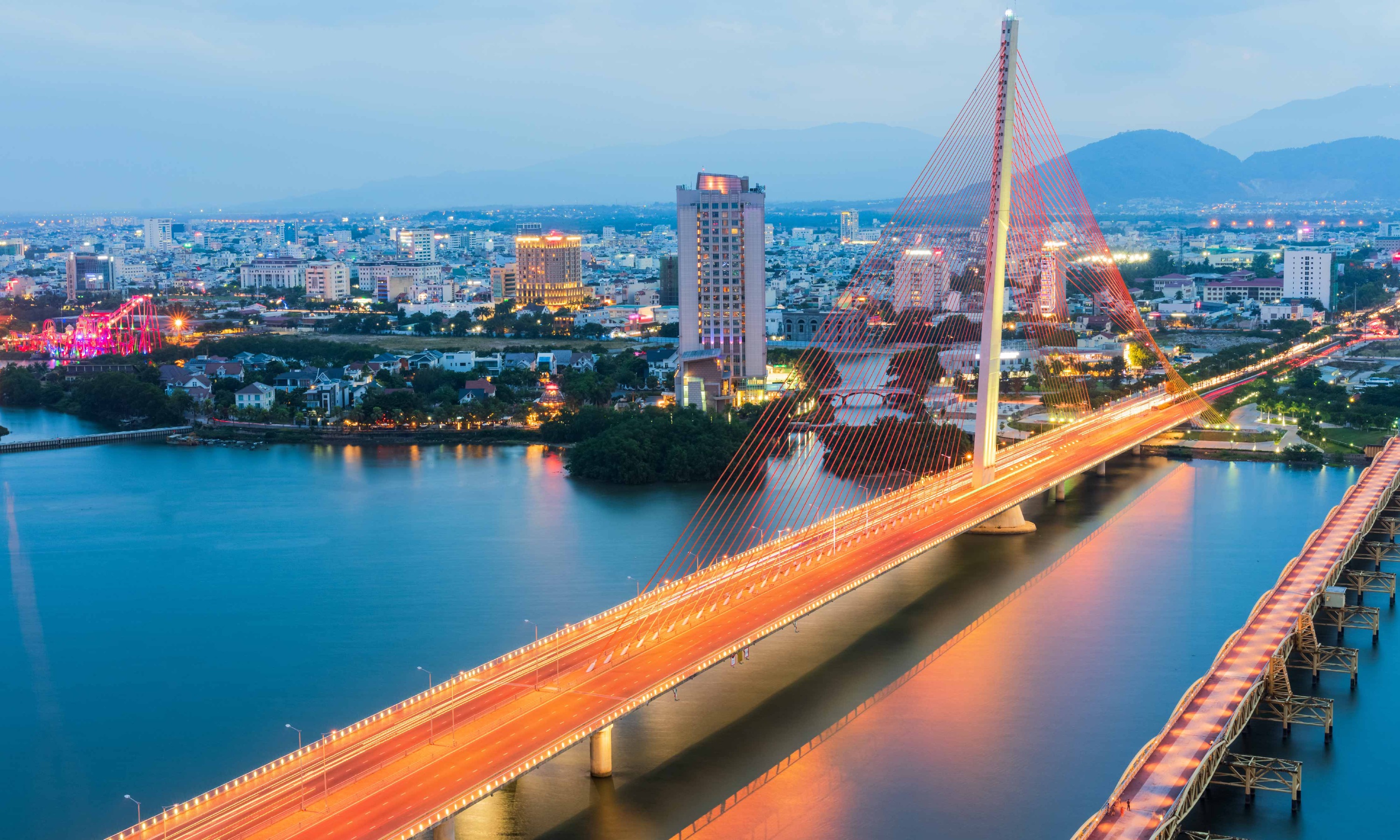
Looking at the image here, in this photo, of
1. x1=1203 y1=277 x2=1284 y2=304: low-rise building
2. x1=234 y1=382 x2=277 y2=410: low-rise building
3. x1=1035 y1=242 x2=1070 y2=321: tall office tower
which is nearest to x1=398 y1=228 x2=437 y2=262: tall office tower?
x1=1203 y1=277 x2=1284 y2=304: low-rise building

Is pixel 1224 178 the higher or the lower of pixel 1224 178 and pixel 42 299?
the higher

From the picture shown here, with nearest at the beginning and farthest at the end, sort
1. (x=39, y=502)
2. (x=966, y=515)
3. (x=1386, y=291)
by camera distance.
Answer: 1. (x=966, y=515)
2. (x=39, y=502)
3. (x=1386, y=291)

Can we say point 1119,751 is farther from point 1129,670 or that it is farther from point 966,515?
point 966,515

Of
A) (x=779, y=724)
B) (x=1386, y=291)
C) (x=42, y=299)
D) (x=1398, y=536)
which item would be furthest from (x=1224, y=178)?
(x=779, y=724)

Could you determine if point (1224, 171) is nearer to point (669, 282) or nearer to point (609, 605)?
point (669, 282)

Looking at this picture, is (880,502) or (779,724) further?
(880,502)

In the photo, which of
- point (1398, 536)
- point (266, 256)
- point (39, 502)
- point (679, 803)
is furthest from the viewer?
point (266, 256)

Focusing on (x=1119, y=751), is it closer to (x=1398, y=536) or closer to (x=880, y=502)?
(x=880, y=502)

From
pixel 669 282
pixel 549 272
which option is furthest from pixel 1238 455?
pixel 549 272
